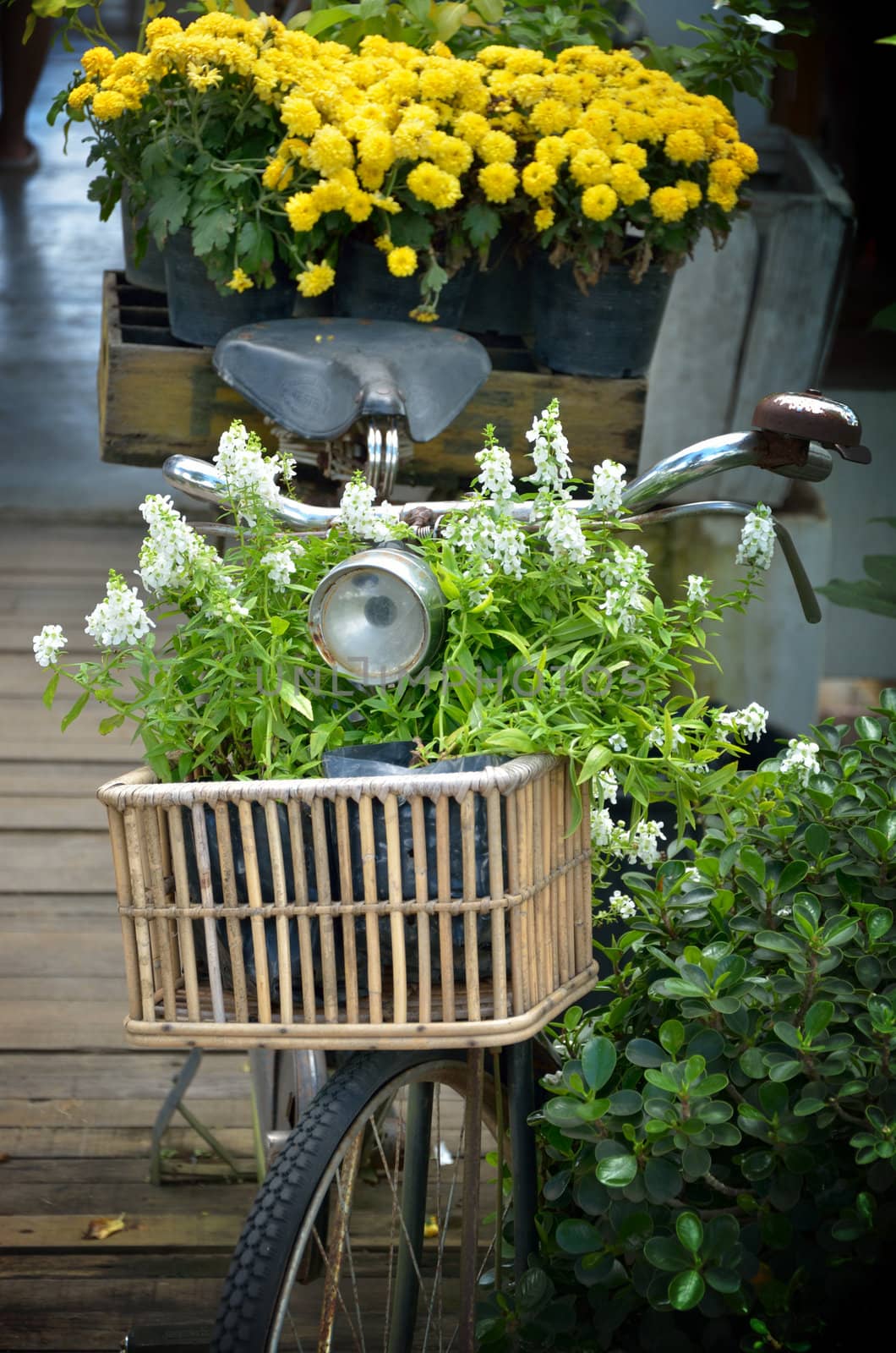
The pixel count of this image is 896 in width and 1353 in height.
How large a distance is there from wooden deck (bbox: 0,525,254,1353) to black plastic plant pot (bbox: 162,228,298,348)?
1138mm

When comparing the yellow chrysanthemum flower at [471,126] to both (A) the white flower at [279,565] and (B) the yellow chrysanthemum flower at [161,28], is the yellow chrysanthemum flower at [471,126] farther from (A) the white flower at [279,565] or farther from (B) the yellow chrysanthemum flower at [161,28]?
(A) the white flower at [279,565]

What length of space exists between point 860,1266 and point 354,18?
192cm

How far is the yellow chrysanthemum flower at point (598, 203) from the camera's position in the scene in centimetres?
200

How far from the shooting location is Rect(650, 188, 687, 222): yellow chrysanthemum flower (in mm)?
2062

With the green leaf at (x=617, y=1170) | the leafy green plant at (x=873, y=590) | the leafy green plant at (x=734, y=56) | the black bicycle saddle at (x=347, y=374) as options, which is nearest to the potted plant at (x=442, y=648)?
the green leaf at (x=617, y=1170)

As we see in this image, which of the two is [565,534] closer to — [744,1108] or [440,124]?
[744,1108]

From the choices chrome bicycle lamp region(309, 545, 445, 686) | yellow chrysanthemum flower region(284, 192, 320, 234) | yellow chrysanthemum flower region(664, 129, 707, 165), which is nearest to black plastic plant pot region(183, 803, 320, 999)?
chrome bicycle lamp region(309, 545, 445, 686)

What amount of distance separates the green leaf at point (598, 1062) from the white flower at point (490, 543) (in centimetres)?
37

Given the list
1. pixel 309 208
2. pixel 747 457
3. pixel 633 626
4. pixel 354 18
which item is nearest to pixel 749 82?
pixel 354 18

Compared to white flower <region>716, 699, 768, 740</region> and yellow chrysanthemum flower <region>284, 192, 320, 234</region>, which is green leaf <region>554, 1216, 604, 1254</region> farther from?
yellow chrysanthemum flower <region>284, 192, 320, 234</region>

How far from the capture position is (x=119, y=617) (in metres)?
1.01

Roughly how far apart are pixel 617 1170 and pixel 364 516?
521 mm

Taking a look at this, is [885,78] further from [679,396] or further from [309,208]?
[309,208]

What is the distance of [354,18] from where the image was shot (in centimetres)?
223
